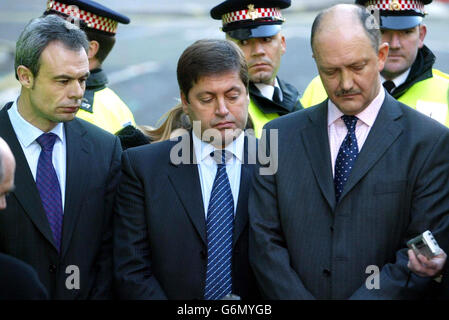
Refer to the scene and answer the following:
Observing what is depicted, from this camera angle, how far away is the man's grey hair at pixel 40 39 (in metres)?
3.95

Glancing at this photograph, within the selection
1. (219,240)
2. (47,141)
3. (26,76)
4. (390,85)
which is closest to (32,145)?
(47,141)

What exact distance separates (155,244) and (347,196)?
93cm

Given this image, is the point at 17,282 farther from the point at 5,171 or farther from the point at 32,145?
the point at 32,145

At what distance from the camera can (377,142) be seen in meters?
3.62

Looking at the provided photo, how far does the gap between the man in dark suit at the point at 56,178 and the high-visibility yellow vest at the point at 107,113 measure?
3.18 feet

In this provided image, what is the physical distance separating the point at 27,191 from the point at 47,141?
280 millimetres

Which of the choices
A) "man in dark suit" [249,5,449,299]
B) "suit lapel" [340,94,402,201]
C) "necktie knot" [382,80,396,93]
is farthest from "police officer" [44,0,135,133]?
"suit lapel" [340,94,402,201]

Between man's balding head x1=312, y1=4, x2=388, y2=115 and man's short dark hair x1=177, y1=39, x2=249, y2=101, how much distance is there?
0.42m

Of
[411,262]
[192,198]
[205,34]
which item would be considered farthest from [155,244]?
[205,34]

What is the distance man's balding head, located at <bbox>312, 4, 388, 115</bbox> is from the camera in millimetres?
3584

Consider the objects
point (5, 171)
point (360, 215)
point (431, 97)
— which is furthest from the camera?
point (431, 97)

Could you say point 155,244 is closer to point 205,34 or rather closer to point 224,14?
point 224,14

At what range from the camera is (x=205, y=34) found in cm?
2027

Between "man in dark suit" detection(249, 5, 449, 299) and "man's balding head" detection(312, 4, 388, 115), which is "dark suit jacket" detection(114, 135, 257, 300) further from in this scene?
"man's balding head" detection(312, 4, 388, 115)
